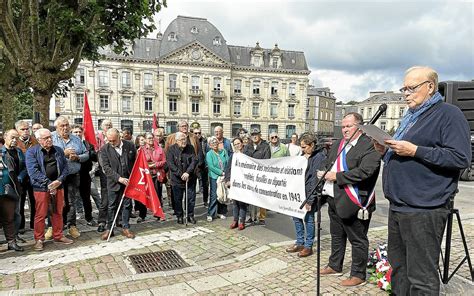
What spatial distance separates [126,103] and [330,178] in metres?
56.0

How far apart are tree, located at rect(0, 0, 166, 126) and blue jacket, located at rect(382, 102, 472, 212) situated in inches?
287

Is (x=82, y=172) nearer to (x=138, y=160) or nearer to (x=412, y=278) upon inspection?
(x=138, y=160)

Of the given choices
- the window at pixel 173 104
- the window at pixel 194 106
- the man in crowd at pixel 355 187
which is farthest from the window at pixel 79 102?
the man in crowd at pixel 355 187

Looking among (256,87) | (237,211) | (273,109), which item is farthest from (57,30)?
(273,109)

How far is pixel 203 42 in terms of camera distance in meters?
60.5

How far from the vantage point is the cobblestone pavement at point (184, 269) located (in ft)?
13.4

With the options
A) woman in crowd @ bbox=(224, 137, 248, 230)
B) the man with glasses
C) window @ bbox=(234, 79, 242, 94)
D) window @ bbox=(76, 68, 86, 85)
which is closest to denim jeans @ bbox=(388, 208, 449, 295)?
the man with glasses

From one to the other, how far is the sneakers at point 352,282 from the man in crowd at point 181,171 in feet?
12.4

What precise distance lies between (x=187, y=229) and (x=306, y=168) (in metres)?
2.90

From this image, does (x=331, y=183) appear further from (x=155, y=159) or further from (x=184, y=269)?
(x=155, y=159)

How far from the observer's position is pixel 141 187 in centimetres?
639

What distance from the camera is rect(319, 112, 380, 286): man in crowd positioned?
12.9 feet

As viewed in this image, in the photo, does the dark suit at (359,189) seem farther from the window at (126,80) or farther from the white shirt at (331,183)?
the window at (126,80)

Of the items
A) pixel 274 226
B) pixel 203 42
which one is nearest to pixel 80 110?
pixel 203 42
